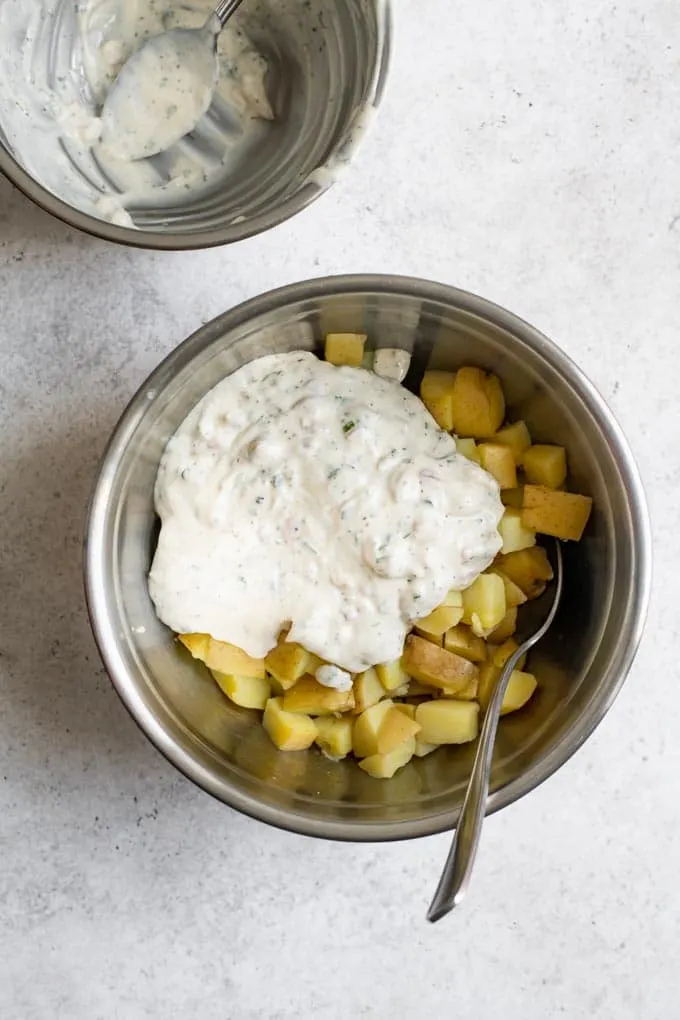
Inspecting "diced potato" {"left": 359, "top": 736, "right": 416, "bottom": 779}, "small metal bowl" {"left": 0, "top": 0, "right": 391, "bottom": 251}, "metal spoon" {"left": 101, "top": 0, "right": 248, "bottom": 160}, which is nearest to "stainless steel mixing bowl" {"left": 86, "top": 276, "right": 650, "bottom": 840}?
"diced potato" {"left": 359, "top": 736, "right": 416, "bottom": 779}

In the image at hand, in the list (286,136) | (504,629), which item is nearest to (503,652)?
(504,629)

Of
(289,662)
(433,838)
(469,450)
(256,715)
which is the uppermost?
(469,450)

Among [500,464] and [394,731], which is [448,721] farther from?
[500,464]

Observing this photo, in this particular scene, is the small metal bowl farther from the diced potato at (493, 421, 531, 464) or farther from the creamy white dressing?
the diced potato at (493, 421, 531, 464)

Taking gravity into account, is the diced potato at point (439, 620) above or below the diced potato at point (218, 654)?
above

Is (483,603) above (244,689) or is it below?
above

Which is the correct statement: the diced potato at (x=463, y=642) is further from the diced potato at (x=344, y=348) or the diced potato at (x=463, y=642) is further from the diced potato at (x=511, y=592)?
the diced potato at (x=344, y=348)

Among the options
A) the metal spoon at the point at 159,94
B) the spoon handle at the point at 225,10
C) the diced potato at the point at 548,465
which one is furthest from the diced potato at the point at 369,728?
the spoon handle at the point at 225,10
